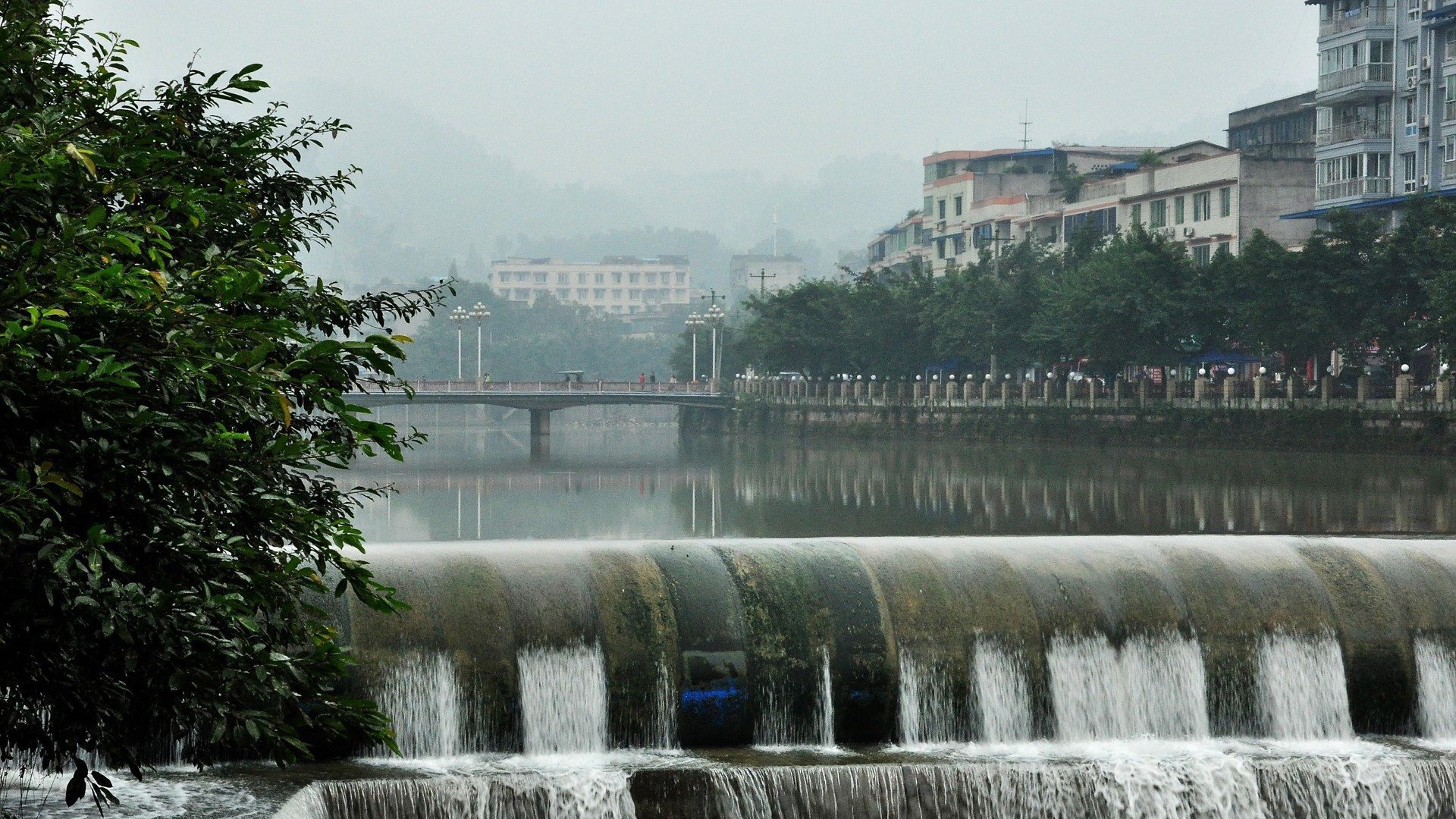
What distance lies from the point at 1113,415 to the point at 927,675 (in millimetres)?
45872

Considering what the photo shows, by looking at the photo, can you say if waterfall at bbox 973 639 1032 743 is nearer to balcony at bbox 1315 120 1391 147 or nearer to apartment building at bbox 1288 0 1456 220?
apartment building at bbox 1288 0 1456 220

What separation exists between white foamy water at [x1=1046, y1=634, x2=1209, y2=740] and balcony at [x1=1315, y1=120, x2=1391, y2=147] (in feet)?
164

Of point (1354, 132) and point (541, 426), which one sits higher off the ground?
point (1354, 132)

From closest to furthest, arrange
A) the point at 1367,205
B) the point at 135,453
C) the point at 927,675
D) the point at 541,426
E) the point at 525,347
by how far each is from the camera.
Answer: the point at 135,453
the point at 927,675
the point at 1367,205
the point at 541,426
the point at 525,347

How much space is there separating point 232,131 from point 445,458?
185 feet

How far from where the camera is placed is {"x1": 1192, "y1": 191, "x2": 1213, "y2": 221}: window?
69.0m

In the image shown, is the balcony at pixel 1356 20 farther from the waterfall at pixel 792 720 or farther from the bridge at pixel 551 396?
the waterfall at pixel 792 720

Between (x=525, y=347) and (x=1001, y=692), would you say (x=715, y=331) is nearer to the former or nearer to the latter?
(x=525, y=347)

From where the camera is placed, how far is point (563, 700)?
14125 mm

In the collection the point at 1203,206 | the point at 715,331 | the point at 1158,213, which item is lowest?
the point at 715,331

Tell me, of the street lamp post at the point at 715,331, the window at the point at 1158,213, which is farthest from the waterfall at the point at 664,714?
the street lamp post at the point at 715,331

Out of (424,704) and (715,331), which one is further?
(715,331)

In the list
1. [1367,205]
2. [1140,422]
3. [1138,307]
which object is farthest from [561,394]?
[1367,205]

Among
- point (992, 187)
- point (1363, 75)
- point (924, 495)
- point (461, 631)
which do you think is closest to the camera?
point (461, 631)
